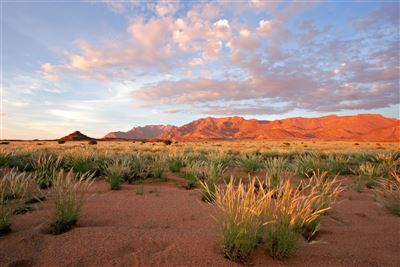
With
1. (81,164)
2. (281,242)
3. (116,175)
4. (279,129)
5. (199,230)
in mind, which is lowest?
(199,230)

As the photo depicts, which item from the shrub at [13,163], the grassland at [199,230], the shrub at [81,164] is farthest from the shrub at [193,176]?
Answer: the shrub at [13,163]

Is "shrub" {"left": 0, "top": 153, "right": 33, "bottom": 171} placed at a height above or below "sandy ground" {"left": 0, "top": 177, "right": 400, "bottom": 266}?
above

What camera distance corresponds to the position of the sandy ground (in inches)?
115

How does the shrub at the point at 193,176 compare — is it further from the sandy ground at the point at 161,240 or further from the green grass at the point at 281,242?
the green grass at the point at 281,242

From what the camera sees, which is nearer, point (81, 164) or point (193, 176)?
point (193, 176)

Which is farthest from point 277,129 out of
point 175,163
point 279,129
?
point 175,163

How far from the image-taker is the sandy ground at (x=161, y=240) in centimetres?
293

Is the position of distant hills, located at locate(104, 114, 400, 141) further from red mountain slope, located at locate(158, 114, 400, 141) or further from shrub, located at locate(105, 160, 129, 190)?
shrub, located at locate(105, 160, 129, 190)

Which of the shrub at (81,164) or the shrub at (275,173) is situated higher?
the shrub at (81,164)

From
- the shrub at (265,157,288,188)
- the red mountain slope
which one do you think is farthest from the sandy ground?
the red mountain slope

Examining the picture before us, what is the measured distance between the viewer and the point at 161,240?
11.1ft

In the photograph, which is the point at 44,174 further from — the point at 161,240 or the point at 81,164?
the point at 161,240

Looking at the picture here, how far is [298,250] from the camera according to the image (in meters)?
3.27

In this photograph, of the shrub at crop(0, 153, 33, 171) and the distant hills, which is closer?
the shrub at crop(0, 153, 33, 171)
